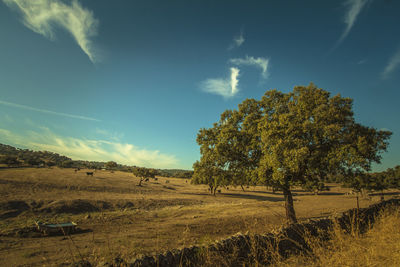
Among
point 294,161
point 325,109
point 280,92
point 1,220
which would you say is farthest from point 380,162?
point 1,220

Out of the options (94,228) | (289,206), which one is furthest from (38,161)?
(289,206)

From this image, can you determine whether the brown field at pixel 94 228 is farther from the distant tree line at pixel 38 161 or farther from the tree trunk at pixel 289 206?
the distant tree line at pixel 38 161

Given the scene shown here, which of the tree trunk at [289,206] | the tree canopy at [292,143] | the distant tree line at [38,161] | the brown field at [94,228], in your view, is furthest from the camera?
the distant tree line at [38,161]

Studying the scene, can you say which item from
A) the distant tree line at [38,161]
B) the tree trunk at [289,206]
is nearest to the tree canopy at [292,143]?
the tree trunk at [289,206]

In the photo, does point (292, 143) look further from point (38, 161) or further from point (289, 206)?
point (38, 161)

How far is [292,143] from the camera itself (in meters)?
12.6

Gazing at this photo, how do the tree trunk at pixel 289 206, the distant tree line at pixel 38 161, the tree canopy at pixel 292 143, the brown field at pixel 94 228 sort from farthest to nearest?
the distant tree line at pixel 38 161
the tree trunk at pixel 289 206
the tree canopy at pixel 292 143
the brown field at pixel 94 228

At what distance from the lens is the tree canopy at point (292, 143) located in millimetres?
12547

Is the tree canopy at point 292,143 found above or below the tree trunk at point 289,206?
above

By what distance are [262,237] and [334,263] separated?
8.67 ft

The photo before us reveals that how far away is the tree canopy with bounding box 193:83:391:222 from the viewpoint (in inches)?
494

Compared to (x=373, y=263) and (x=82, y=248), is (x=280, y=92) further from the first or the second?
(x=82, y=248)

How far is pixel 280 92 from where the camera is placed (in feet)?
54.1

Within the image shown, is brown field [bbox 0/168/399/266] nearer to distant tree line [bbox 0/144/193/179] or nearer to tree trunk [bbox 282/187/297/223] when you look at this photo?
tree trunk [bbox 282/187/297/223]
